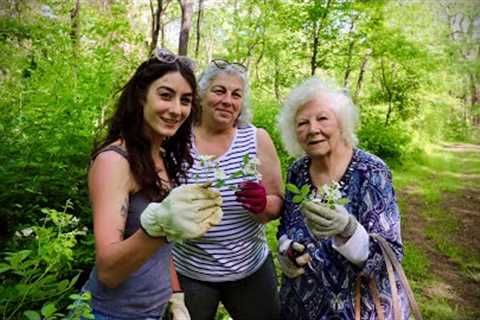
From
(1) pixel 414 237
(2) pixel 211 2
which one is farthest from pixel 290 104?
(2) pixel 211 2

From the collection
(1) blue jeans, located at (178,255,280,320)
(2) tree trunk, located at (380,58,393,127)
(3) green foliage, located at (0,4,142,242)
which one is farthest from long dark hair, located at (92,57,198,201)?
(2) tree trunk, located at (380,58,393,127)

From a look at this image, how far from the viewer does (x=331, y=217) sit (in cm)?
170

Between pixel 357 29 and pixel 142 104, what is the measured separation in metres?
11.4

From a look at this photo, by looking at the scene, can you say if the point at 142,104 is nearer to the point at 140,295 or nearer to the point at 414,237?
the point at 140,295

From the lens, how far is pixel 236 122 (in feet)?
8.54

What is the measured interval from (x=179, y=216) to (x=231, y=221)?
1115 mm

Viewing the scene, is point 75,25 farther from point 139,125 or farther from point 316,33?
point 316,33

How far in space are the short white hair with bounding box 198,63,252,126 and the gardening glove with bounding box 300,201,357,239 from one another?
3.32 ft

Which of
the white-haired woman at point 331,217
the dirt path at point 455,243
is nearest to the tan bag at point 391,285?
the white-haired woman at point 331,217

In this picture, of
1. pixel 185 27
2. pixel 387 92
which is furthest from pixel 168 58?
pixel 387 92

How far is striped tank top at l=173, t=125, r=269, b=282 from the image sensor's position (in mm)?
2379

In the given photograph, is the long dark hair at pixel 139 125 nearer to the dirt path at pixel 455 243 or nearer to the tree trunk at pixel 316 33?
the dirt path at pixel 455 243

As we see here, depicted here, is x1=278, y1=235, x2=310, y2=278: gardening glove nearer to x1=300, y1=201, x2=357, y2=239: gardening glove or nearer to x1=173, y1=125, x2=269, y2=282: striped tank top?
x1=300, y1=201, x2=357, y2=239: gardening glove

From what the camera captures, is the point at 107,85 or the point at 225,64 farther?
the point at 107,85
